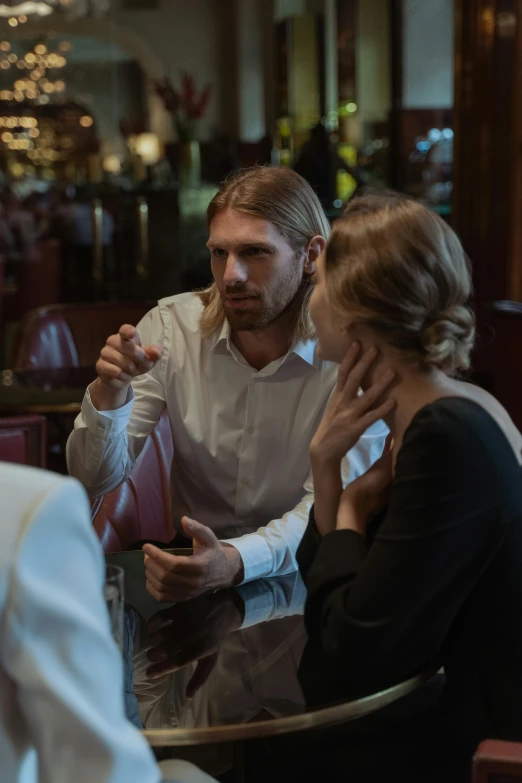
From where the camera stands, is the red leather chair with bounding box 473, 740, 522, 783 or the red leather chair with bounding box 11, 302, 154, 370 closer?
the red leather chair with bounding box 473, 740, 522, 783

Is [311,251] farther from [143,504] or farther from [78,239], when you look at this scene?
[78,239]

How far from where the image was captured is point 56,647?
0.86m

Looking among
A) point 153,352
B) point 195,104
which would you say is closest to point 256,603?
point 153,352

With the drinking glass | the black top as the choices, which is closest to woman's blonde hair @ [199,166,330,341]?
the black top

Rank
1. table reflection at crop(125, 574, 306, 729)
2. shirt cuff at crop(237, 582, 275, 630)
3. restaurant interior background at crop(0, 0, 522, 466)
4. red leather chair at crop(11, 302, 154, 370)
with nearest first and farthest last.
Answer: table reflection at crop(125, 574, 306, 729), shirt cuff at crop(237, 582, 275, 630), red leather chair at crop(11, 302, 154, 370), restaurant interior background at crop(0, 0, 522, 466)

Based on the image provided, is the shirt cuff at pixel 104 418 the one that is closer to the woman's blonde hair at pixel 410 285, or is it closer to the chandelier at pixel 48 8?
the woman's blonde hair at pixel 410 285

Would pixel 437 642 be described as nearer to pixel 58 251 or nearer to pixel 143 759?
pixel 143 759

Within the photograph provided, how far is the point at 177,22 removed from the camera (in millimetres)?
6223

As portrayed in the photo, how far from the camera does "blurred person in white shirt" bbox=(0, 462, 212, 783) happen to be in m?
0.84

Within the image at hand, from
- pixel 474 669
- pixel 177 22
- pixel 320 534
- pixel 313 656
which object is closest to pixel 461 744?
pixel 474 669

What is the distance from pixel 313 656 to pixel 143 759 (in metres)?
0.67

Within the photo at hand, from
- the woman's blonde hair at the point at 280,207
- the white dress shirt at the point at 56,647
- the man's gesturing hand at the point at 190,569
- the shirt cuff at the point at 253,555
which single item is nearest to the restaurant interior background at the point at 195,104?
the woman's blonde hair at the point at 280,207

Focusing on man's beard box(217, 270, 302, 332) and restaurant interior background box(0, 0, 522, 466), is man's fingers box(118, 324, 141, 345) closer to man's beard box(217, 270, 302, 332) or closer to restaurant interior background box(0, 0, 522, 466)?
man's beard box(217, 270, 302, 332)

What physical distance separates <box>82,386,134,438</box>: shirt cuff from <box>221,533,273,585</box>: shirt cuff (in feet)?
1.13
